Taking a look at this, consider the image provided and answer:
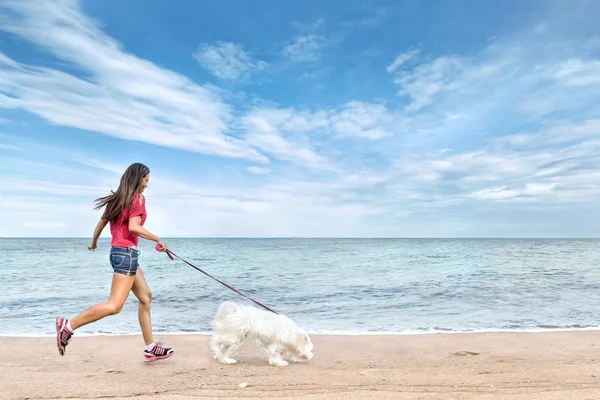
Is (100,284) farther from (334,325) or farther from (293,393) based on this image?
(293,393)

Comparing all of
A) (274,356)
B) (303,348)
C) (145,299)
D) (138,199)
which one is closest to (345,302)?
(303,348)

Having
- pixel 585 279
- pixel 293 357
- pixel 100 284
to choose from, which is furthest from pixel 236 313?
pixel 585 279

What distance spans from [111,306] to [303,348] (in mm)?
2315

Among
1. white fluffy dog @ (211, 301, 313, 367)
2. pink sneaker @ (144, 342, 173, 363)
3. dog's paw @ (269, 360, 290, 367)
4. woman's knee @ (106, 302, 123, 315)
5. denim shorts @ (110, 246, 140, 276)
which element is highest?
denim shorts @ (110, 246, 140, 276)

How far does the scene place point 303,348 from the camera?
5.37 m

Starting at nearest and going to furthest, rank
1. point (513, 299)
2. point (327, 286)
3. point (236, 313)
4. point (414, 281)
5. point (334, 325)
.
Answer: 1. point (236, 313)
2. point (334, 325)
3. point (513, 299)
4. point (327, 286)
5. point (414, 281)

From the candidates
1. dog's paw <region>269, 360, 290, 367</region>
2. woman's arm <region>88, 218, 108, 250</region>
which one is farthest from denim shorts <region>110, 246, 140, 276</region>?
dog's paw <region>269, 360, 290, 367</region>

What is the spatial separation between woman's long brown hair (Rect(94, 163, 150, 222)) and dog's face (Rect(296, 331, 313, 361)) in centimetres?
261

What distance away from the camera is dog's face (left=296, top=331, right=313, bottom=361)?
5.34m

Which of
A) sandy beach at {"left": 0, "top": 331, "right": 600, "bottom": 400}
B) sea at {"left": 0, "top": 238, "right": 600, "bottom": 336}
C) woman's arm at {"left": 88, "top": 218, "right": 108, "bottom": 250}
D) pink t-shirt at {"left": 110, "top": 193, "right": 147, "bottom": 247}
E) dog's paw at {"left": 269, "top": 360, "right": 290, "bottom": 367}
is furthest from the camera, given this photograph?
sea at {"left": 0, "top": 238, "right": 600, "bottom": 336}

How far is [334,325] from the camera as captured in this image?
8.39 meters

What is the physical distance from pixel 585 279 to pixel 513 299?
678cm

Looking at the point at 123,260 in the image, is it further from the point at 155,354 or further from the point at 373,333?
the point at 373,333

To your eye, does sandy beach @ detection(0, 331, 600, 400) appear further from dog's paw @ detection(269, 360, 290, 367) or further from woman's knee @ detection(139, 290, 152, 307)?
woman's knee @ detection(139, 290, 152, 307)
